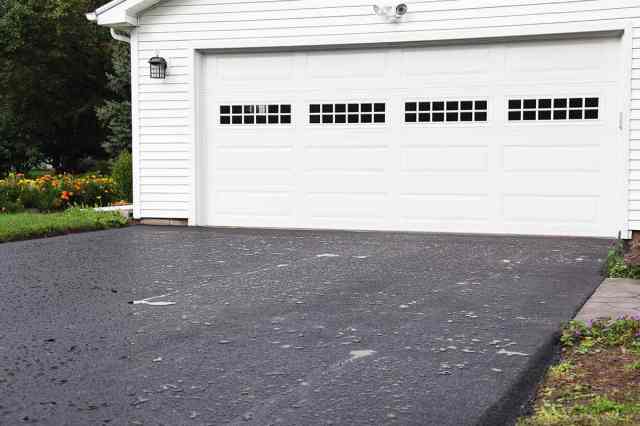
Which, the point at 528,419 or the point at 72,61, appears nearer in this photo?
the point at 528,419

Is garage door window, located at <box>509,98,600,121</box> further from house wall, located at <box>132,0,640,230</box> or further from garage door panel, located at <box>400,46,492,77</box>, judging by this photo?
garage door panel, located at <box>400,46,492,77</box>

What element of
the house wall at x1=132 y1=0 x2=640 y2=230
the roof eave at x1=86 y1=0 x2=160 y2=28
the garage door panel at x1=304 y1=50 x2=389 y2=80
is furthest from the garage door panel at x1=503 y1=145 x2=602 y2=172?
the roof eave at x1=86 y1=0 x2=160 y2=28

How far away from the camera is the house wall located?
1056 centimetres

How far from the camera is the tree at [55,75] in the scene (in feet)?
85.7

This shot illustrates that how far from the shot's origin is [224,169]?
41.4 feet

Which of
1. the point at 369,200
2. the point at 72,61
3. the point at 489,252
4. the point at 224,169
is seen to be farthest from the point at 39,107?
the point at 489,252

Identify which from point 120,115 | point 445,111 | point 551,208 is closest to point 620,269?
point 551,208

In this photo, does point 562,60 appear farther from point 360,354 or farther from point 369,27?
point 360,354

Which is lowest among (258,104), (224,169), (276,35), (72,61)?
(224,169)

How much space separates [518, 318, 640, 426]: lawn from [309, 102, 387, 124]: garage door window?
23.0ft

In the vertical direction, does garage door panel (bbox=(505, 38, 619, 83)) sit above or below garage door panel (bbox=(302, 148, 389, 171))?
above

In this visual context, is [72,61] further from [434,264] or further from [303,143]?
[434,264]

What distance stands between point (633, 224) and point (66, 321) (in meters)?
7.49

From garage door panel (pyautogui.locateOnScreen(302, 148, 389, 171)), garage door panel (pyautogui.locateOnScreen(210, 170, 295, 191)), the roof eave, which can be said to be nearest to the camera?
garage door panel (pyautogui.locateOnScreen(302, 148, 389, 171))
